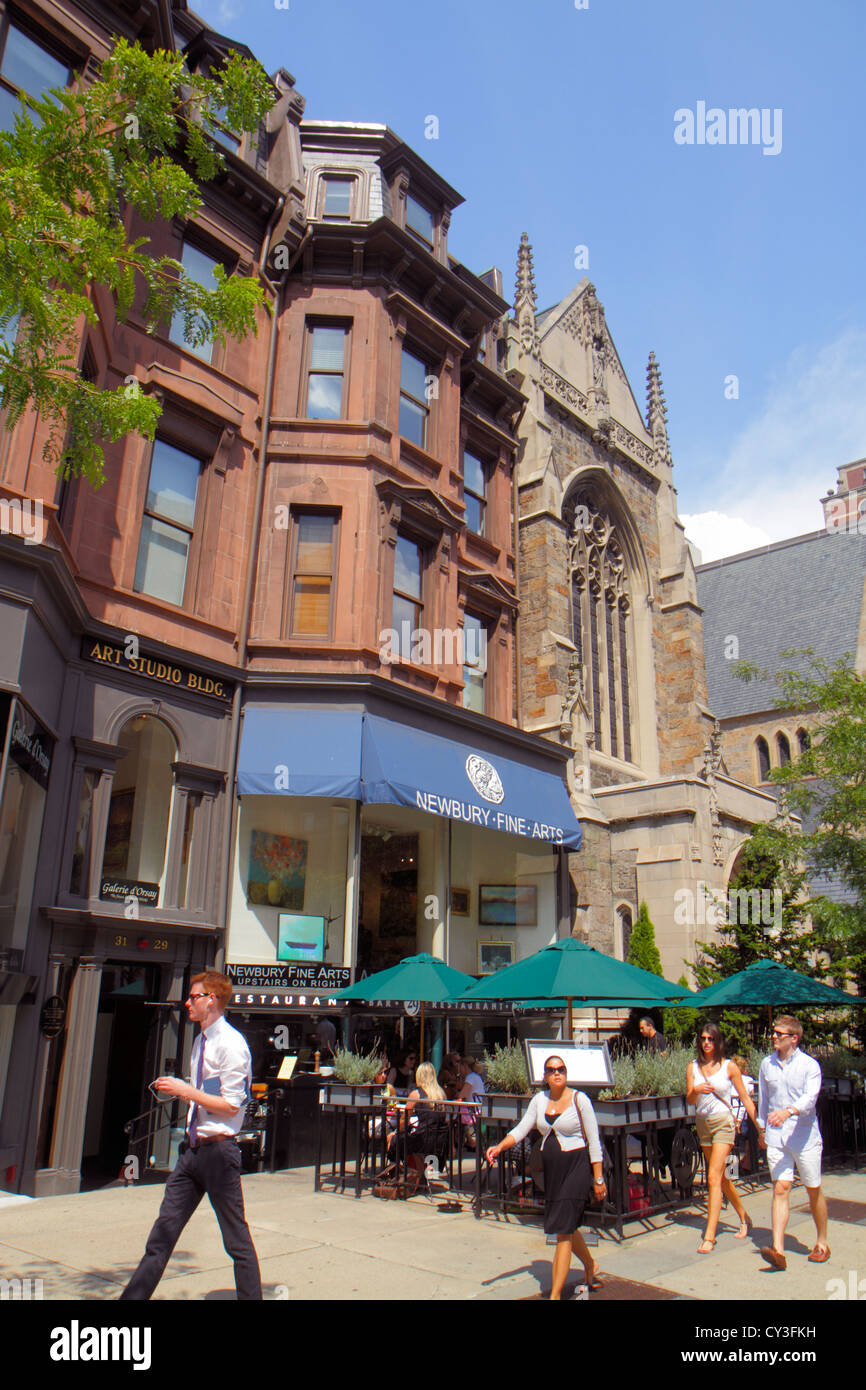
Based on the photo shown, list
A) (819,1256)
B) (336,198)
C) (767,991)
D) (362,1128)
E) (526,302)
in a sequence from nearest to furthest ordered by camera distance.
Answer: (819,1256)
(362,1128)
(767,991)
(336,198)
(526,302)

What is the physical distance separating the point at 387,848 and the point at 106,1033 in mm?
6144

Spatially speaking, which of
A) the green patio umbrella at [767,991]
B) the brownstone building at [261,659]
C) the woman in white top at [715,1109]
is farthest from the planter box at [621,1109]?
the brownstone building at [261,659]

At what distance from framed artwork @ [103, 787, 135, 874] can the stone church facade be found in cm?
1024

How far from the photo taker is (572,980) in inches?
413

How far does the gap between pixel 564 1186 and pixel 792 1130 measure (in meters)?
2.48

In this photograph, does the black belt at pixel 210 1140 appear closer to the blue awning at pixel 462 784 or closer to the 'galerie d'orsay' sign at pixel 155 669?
the 'galerie d'orsay' sign at pixel 155 669

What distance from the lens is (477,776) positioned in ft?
56.3

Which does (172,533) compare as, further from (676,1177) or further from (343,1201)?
(676,1177)

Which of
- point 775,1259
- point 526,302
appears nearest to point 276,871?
point 775,1259

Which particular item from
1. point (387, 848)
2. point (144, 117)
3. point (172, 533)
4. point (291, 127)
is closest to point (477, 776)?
point (387, 848)

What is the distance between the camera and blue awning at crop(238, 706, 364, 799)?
14.2 metres

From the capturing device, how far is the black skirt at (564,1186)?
597 cm

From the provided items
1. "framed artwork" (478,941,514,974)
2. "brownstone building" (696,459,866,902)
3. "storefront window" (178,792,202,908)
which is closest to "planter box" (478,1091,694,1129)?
"storefront window" (178,792,202,908)

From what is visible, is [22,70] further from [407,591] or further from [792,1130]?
[792,1130]
